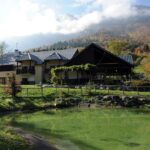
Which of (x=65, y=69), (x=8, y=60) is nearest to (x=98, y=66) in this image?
(x=65, y=69)

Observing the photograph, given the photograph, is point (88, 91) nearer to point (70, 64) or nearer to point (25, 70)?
point (70, 64)

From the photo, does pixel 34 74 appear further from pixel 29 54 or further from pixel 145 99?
pixel 145 99

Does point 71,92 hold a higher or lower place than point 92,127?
higher

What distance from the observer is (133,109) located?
4453 cm

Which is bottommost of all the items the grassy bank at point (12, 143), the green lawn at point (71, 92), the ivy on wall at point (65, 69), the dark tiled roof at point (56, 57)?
the grassy bank at point (12, 143)

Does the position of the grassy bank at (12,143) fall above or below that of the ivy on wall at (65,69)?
below

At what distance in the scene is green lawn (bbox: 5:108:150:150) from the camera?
24328mm

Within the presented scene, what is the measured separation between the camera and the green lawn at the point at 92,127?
958 inches

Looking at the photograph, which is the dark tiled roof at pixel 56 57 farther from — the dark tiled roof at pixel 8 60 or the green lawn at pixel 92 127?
the green lawn at pixel 92 127

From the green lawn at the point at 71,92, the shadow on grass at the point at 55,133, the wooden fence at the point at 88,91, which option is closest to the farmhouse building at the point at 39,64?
the wooden fence at the point at 88,91

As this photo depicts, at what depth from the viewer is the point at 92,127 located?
31047 millimetres

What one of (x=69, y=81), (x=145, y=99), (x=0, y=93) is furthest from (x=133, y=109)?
(x=69, y=81)

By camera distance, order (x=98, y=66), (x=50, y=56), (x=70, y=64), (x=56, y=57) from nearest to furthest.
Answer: (x=98, y=66), (x=70, y=64), (x=56, y=57), (x=50, y=56)

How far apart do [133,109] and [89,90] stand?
854 cm
